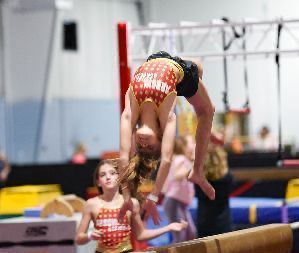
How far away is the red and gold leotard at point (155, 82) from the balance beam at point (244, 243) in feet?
2.51

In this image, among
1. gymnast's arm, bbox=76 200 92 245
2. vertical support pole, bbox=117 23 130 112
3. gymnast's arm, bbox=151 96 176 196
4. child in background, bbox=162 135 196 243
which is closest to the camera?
gymnast's arm, bbox=151 96 176 196

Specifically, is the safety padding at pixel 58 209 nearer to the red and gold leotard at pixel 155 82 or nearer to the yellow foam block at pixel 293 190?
the red and gold leotard at pixel 155 82

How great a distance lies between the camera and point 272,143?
14.6 meters

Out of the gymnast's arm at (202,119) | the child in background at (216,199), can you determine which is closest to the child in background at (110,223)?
the gymnast's arm at (202,119)

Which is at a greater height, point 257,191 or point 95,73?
point 95,73

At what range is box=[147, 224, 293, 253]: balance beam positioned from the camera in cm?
399

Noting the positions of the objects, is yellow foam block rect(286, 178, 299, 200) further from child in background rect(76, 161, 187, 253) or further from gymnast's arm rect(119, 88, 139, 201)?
gymnast's arm rect(119, 88, 139, 201)

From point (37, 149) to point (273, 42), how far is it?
18.1 ft

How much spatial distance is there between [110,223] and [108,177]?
0.29 m

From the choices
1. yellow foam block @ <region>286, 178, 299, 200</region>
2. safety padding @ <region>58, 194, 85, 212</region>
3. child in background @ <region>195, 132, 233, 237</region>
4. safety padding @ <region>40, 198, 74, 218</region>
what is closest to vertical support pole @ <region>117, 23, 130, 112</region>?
child in background @ <region>195, 132, 233, 237</region>

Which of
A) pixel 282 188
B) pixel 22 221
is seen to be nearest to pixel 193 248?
pixel 22 221

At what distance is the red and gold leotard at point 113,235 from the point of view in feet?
14.6

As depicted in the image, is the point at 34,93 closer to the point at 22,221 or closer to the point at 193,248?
the point at 22,221

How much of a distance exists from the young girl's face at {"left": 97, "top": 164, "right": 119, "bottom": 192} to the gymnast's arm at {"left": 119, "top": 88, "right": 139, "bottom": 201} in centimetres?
66
